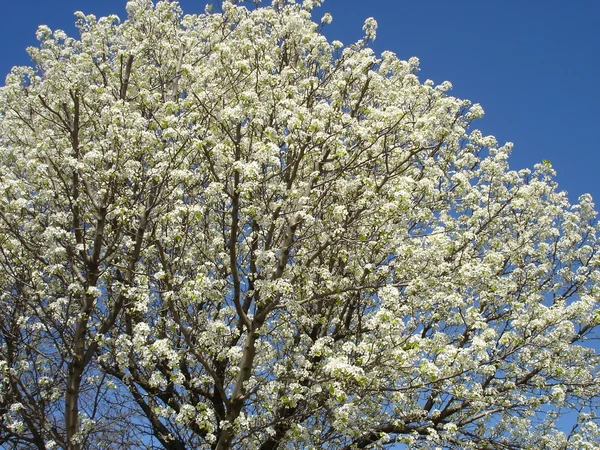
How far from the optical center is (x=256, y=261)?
411 inches

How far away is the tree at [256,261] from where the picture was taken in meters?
10.4

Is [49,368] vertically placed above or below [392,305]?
above

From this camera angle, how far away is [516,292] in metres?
13.6

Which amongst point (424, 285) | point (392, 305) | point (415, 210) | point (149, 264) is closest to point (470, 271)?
point (424, 285)

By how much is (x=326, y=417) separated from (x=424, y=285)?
3.39 m

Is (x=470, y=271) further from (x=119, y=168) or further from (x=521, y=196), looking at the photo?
(x=119, y=168)

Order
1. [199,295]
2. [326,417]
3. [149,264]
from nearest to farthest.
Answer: [199,295] < [326,417] < [149,264]

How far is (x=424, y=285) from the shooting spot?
36.1 feet

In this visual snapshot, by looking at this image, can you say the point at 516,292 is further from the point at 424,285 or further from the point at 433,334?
the point at 424,285

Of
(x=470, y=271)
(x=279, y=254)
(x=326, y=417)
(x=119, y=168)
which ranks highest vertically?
(x=119, y=168)

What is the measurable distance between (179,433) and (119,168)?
18.8 feet

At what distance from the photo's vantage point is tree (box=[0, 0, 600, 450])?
Result: 10.4m

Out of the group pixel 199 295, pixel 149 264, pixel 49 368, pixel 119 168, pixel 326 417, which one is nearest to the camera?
pixel 199 295

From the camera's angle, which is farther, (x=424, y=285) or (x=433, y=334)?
(x=433, y=334)
